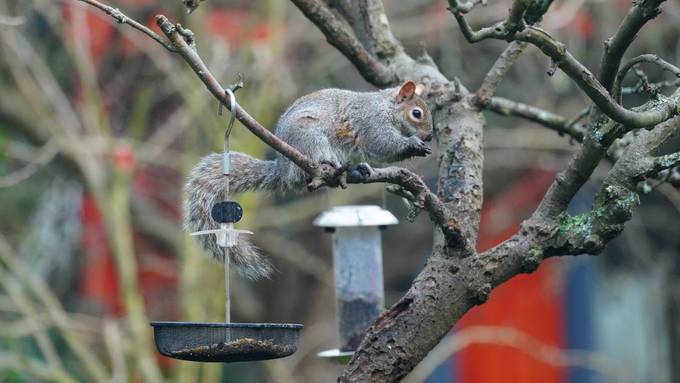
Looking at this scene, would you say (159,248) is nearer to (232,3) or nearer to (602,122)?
(232,3)

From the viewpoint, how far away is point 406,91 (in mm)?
2340

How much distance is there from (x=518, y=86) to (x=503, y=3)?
48cm

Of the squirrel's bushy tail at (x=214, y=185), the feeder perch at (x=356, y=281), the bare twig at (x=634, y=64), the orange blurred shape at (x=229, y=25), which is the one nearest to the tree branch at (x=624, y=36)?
the bare twig at (x=634, y=64)

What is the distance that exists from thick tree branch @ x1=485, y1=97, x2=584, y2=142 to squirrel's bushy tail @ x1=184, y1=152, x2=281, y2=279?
0.57m

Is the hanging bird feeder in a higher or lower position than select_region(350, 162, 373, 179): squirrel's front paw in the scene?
lower

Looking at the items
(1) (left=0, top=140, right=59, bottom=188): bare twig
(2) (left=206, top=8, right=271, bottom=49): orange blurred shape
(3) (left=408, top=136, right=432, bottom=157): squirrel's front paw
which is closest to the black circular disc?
(3) (left=408, top=136, right=432, bottom=157): squirrel's front paw

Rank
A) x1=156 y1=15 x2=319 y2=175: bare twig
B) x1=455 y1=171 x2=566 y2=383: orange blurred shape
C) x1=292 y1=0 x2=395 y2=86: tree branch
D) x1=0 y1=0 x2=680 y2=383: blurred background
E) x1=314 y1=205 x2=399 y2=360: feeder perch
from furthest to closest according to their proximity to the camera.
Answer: x1=455 y1=171 x2=566 y2=383: orange blurred shape
x1=0 y1=0 x2=680 y2=383: blurred background
x1=314 y1=205 x2=399 y2=360: feeder perch
x1=292 y1=0 x2=395 y2=86: tree branch
x1=156 y1=15 x2=319 y2=175: bare twig

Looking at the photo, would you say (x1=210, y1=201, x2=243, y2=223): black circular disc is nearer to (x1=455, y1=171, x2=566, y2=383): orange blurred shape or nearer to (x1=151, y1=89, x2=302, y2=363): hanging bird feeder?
(x1=151, y1=89, x2=302, y2=363): hanging bird feeder

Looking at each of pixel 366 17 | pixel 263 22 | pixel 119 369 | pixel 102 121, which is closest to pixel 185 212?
pixel 366 17

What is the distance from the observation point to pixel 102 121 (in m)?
4.04

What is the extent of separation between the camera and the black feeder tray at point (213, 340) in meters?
1.71

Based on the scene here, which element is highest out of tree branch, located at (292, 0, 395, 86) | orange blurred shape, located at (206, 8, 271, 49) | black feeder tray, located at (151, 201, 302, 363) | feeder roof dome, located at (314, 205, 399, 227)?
orange blurred shape, located at (206, 8, 271, 49)

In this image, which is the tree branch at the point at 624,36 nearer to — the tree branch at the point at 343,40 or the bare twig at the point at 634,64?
the bare twig at the point at 634,64

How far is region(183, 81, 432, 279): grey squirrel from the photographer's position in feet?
6.98
